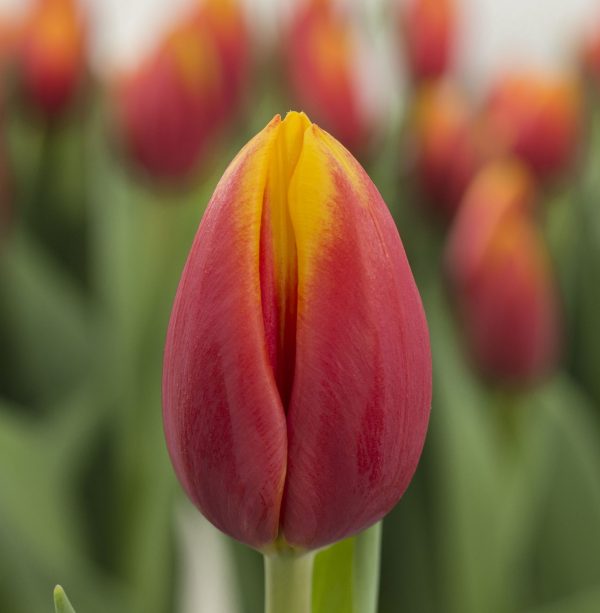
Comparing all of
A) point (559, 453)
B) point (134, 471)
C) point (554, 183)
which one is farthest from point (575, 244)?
point (134, 471)

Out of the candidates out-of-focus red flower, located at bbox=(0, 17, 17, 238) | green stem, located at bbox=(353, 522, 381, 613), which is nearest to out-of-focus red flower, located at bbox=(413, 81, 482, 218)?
out-of-focus red flower, located at bbox=(0, 17, 17, 238)

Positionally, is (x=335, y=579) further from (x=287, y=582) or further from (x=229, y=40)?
(x=229, y=40)

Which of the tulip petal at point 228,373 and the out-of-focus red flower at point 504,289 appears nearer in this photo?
the tulip petal at point 228,373

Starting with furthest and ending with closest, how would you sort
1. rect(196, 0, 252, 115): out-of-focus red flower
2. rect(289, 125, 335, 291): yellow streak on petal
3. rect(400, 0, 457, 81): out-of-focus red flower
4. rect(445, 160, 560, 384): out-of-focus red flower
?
rect(400, 0, 457, 81): out-of-focus red flower → rect(196, 0, 252, 115): out-of-focus red flower → rect(445, 160, 560, 384): out-of-focus red flower → rect(289, 125, 335, 291): yellow streak on petal

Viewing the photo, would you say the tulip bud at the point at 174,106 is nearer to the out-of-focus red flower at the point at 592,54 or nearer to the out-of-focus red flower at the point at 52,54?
the out-of-focus red flower at the point at 52,54

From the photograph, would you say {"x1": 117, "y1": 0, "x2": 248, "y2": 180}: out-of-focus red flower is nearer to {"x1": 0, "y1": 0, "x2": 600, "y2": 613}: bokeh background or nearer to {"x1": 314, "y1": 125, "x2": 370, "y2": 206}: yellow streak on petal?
{"x1": 0, "y1": 0, "x2": 600, "y2": 613}: bokeh background

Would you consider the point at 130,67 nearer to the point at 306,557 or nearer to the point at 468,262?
the point at 468,262

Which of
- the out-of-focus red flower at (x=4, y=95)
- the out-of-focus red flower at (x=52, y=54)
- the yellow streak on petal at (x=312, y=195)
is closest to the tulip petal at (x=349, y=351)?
the yellow streak on petal at (x=312, y=195)

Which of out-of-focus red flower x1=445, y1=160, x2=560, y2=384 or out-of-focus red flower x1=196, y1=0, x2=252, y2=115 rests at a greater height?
out-of-focus red flower x1=196, y1=0, x2=252, y2=115
